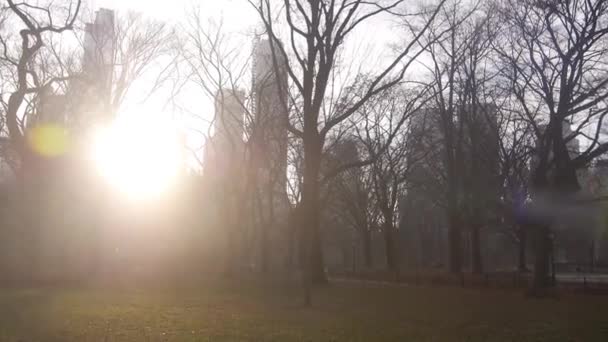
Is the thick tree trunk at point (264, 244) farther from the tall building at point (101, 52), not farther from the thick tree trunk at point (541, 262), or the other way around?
the thick tree trunk at point (541, 262)

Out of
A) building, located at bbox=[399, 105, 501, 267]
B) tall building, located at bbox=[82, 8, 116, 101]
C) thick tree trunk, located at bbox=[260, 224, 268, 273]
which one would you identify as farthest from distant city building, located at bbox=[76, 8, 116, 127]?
building, located at bbox=[399, 105, 501, 267]

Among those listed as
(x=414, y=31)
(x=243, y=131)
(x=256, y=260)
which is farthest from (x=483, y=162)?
(x=256, y=260)

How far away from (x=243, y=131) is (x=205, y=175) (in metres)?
6.18

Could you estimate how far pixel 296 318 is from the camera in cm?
1404

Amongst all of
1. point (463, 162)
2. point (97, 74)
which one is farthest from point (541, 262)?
point (97, 74)

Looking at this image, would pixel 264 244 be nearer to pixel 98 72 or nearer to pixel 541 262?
pixel 98 72

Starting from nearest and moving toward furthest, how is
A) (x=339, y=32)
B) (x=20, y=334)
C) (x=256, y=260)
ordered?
(x=20, y=334) < (x=339, y=32) < (x=256, y=260)

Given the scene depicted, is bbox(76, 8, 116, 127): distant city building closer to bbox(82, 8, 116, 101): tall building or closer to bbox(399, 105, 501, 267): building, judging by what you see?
bbox(82, 8, 116, 101): tall building

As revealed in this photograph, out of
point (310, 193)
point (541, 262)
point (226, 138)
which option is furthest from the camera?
point (226, 138)

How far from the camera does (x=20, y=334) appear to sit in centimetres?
1083

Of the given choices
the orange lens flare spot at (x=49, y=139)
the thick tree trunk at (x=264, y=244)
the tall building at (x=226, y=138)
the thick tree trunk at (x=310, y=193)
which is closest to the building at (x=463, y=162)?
the thick tree trunk at (x=310, y=193)

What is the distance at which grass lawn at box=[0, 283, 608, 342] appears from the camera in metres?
11.2

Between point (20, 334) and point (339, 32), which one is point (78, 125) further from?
point (20, 334)

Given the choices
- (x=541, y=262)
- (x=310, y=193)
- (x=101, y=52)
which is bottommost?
(x=541, y=262)
